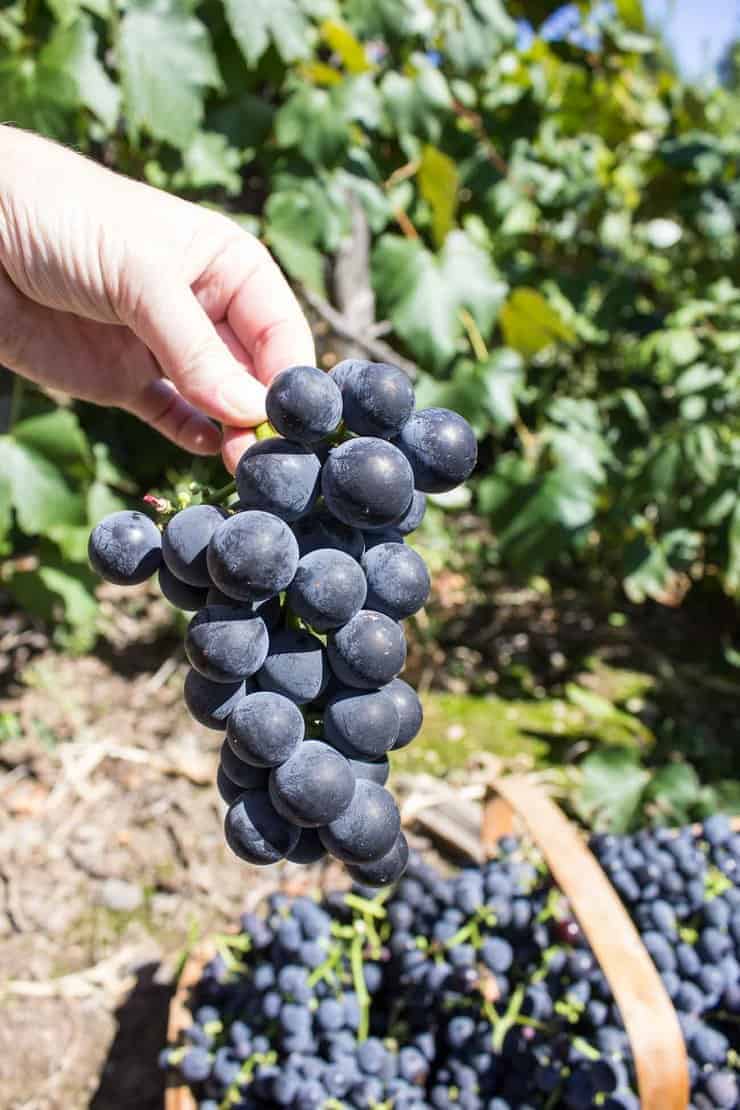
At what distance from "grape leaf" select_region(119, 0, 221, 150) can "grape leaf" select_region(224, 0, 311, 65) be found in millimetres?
74

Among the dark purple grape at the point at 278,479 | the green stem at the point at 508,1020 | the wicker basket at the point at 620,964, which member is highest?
the dark purple grape at the point at 278,479

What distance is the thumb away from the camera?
81 cm

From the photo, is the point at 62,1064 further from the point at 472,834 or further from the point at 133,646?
the point at 133,646

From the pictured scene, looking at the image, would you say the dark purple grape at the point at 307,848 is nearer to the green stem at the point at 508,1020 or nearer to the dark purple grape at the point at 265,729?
the dark purple grape at the point at 265,729

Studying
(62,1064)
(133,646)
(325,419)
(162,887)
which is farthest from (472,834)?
(325,419)

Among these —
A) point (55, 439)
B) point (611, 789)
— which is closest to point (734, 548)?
point (611, 789)

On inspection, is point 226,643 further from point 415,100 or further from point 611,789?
point 415,100

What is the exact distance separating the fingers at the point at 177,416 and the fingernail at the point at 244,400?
0.91 feet

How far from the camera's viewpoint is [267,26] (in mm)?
1775

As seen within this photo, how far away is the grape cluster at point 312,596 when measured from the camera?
611mm

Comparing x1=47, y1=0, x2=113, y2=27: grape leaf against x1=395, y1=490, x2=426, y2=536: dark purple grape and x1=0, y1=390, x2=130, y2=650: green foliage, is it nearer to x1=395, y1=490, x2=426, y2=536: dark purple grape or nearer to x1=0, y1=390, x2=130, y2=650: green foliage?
x1=0, y1=390, x2=130, y2=650: green foliage

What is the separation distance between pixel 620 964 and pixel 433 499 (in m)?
1.52

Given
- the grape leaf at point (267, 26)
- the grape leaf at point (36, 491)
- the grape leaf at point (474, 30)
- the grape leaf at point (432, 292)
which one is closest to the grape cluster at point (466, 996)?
the grape leaf at point (36, 491)

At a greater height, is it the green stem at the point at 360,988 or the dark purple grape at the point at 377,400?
the dark purple grape at the point at 377,400
